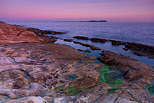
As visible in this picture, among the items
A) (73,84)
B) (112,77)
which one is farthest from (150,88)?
(73,84)

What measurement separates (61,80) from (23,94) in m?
3.33

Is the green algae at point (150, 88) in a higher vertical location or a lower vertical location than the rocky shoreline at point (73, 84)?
lower

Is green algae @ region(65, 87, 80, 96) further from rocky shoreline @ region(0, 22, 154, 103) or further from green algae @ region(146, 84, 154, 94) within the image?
green algae @ region(146, 84, 154, 94)

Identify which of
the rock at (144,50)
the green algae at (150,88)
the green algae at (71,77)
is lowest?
the green algae at (150,88)

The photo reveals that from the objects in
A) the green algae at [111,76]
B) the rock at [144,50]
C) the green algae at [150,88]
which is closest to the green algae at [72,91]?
the green algae at [111,76]

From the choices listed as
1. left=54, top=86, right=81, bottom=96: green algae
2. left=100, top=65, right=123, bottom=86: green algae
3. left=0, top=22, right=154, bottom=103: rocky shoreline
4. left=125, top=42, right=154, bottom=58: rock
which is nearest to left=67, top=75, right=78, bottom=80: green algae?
left=0, top=22, right=154, bottom=103: rocky shoreline

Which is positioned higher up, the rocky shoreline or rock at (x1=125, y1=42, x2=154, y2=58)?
rock at (x1=125, y1=42, x2=154, y2=58)

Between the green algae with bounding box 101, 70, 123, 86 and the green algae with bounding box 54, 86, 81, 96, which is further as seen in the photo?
the green algae with bounding box 101, 70, 123, 86

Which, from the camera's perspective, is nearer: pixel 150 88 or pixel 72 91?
pixel 72 91

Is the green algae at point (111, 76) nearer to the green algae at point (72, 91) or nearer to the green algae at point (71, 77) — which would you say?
the green algae at point (71, 77)

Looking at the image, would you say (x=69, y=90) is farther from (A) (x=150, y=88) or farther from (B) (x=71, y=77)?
(A) (x=150, y=88)

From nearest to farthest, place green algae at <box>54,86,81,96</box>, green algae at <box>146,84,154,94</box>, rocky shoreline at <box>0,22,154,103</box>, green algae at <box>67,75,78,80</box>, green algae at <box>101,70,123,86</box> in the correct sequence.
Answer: rocky shoreline at <box>0,22,154,103</box>
green algae at <box>54,86,81,96</box>
green algae at <box>146,84,154,94</box>
green algae at <box>101,70,123,86</box>
green algae at <box>67,75,78,80</box>

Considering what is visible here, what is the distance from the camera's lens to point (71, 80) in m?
9.00

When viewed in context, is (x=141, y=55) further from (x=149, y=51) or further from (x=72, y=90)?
(x=72, y=90)
